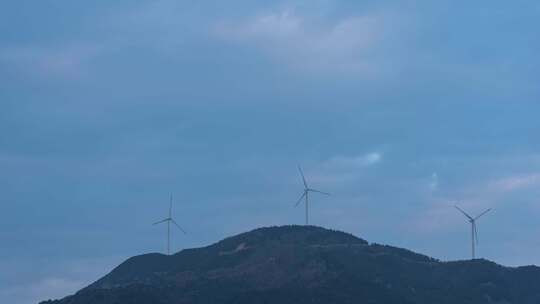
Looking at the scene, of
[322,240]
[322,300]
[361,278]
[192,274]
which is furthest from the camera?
[322,240]

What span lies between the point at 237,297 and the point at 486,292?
1466 inches

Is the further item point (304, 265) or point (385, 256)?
point (385, 256)

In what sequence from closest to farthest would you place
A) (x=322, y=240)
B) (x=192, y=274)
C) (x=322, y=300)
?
1. (x=322, y=300)
2. (x=192, y=274)
3. (x=322, y=240)

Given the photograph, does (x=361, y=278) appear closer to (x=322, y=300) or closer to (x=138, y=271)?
(x=322, y=300)

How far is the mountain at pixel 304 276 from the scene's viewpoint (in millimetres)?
138500

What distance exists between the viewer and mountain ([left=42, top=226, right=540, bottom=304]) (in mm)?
138500

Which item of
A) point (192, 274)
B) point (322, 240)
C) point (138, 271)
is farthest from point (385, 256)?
point (138, 271)

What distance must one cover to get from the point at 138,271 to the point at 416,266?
43.5 m

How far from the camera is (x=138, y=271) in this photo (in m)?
178

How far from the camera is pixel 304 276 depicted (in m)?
147

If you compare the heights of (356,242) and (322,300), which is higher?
(356,242)

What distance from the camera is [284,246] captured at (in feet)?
529

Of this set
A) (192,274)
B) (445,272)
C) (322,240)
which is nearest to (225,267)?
(192,274)

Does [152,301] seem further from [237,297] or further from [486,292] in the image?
[486,292]
